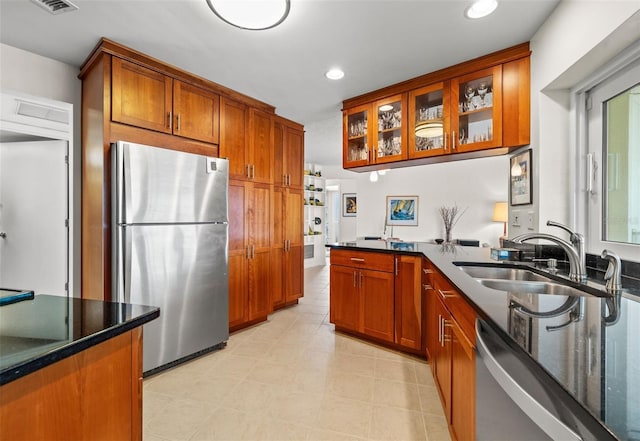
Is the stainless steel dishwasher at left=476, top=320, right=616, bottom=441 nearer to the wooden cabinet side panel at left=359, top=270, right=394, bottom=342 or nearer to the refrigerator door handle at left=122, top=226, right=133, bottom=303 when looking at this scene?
the wooden cabinet side panel at left=359, top=270, right=394, bottom=342

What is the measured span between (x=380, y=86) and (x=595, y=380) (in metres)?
2.88

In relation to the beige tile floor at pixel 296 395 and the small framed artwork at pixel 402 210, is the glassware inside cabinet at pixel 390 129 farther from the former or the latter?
the small framed artwork at pixel 402 210

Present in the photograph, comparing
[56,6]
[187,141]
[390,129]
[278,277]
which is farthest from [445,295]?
[56,6]

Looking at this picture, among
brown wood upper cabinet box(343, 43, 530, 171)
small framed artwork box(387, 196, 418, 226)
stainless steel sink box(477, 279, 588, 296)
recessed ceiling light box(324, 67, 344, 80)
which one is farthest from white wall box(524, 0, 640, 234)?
small framed artwork box(387, 196, 418, 226)

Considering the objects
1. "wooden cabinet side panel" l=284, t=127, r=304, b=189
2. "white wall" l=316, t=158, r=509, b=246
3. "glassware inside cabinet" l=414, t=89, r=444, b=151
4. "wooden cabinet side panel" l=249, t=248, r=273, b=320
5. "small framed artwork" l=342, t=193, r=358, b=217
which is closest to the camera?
"glassware inside cabinet" l=414, t=89, r=444, b=151

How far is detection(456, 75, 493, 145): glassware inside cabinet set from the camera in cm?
238

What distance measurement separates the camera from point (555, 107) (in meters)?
2.02

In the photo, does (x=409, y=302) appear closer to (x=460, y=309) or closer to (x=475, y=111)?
(x=460, y=309)

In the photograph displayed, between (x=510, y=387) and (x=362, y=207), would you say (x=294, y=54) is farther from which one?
(x=362, y=207)

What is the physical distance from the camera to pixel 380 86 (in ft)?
9.63

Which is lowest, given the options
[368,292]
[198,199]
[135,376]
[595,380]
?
[368,292]

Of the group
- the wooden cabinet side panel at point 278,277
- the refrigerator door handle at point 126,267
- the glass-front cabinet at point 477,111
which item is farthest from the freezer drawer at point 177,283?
the glass-front cabinet at point 477,111

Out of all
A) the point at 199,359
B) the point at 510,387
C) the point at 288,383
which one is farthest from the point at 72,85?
the point at 510,387

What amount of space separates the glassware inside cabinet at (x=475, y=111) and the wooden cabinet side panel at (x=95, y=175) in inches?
108
